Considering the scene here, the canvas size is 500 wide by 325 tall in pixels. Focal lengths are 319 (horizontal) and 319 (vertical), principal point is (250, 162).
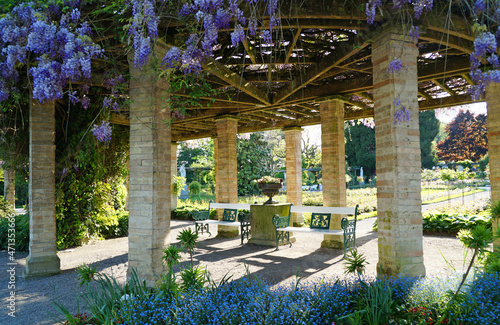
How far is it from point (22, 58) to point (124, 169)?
21.3 ft

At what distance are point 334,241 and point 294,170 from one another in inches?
140

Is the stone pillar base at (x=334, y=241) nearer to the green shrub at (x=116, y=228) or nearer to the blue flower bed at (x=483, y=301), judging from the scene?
the blue flower bed at (x=483, y=301)

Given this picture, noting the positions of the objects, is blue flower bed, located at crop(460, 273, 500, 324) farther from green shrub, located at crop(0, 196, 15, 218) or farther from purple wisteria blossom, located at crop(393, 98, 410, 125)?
green shrub, located at crop(0, 196, 15, 218)

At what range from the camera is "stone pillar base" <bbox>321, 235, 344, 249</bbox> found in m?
7.59

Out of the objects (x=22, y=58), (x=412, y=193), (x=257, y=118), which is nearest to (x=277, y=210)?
(x=257, y=118)

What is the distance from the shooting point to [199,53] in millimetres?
3646

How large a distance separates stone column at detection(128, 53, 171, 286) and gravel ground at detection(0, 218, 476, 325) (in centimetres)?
79

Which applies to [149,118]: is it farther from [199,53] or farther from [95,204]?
[95,204]

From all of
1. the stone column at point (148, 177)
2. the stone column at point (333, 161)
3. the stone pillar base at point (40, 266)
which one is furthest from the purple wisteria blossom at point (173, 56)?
the stone column at point (333, 161)

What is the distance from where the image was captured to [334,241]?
7.66 meters

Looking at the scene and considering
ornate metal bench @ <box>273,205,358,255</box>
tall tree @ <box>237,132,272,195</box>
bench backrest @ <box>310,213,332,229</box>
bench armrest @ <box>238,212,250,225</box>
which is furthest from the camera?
tall tree @ <box>237,132,272,195</box>

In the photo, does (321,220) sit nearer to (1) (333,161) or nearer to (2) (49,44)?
(1) (333,161)

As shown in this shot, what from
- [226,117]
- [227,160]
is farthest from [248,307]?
[226,117]

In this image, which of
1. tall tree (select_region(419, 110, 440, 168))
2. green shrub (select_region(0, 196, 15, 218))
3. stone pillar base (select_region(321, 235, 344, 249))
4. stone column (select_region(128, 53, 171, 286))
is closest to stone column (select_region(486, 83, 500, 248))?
stone pillar base (select_region(321, 235, 344, 249))
